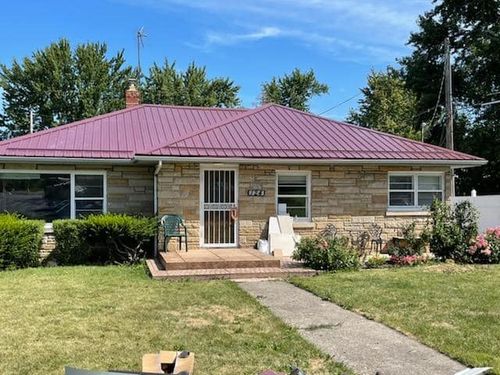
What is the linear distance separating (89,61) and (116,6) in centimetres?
1824

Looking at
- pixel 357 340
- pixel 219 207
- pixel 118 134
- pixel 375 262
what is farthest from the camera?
pixel 118 134

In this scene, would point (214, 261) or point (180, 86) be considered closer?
point (214, 261)

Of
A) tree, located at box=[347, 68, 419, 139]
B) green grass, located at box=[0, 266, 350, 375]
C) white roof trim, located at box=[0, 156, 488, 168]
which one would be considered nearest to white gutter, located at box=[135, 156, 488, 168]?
white roof trim, located at box=[0, 156, 488, 168]

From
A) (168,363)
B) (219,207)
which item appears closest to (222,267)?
(219,207)

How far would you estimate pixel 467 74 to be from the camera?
32.2m

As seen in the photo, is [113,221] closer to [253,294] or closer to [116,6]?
[253,294]

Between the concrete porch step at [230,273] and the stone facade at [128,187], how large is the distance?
325 cm

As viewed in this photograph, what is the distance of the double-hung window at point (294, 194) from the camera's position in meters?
13.9

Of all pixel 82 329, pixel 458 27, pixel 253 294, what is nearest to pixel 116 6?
pixel 253 294

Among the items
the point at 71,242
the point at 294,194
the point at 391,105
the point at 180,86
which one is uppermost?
the point at 180,86

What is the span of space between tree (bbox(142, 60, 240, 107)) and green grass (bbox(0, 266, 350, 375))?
31.5 metres

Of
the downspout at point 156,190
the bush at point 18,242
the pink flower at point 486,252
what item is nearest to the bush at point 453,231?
the pink flower at point 486,252

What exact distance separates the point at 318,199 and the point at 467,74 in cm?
2269

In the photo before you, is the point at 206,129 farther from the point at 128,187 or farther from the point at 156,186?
the point at 128,187
